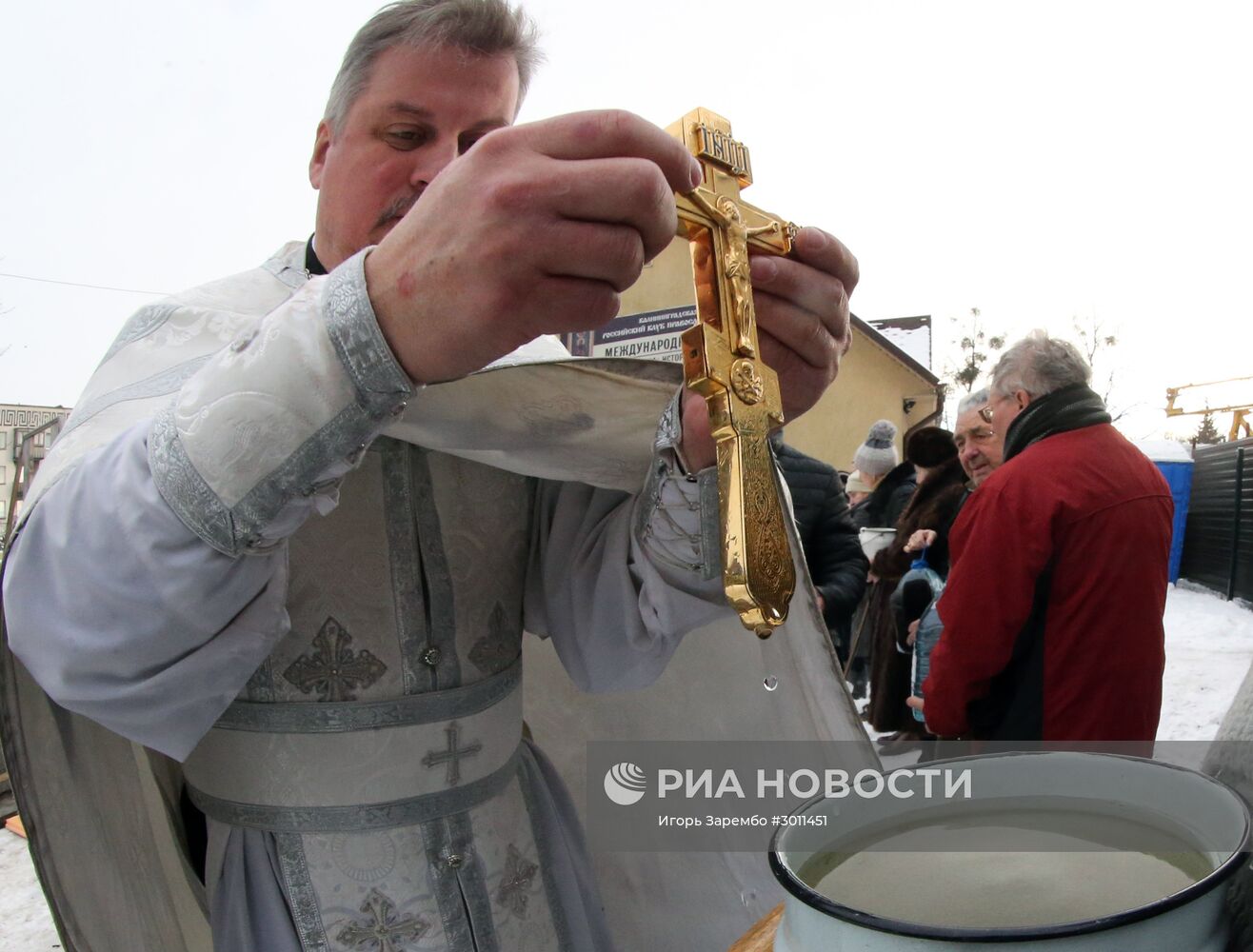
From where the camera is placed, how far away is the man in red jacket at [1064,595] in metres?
2.22

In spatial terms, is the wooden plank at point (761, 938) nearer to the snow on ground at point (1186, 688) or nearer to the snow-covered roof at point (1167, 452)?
the snow on ground at point (1186, 688)

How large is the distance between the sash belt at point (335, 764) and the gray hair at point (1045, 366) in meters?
1.80

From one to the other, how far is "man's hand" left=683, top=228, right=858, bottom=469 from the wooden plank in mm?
450

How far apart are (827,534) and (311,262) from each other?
2.89 meters

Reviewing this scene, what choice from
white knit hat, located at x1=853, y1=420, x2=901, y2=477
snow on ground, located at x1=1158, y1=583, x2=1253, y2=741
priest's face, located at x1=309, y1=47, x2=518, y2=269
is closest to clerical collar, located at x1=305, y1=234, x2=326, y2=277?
priest's face, located at x1=309, y1=47, x2=518, y2=269

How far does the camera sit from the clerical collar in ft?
4.58

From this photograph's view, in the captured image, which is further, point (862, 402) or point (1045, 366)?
point (862, 402)

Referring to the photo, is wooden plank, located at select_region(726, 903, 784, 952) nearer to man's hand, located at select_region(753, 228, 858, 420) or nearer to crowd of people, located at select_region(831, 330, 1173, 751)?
man's hand, located at select_region(753, 228, 858, 420)

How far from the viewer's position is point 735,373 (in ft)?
2.73

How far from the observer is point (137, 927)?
1.21 m

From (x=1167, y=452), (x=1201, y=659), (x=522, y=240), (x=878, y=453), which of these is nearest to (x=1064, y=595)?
(x=522, y=240)

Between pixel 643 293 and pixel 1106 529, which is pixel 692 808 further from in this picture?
pixel 643 293

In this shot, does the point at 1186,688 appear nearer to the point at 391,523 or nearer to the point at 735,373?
the point at 391,523

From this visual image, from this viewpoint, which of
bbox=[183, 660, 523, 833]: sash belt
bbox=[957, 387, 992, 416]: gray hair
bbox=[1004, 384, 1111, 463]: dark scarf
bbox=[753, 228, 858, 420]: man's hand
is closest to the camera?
bbox=[753, 228, 858, 420]: man's hand
